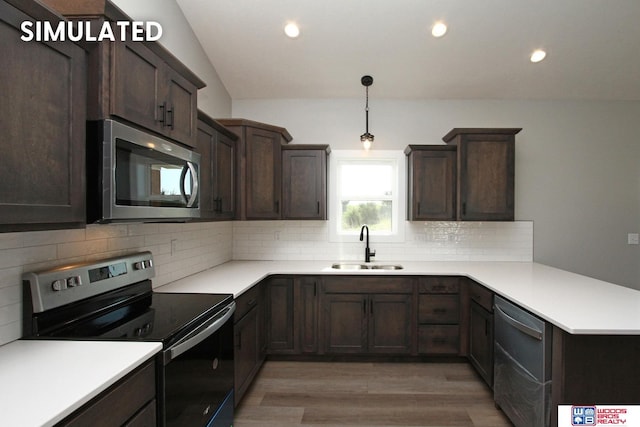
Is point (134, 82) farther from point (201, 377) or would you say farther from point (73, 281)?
point (201, 377)

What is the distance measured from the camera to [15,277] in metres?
1.28

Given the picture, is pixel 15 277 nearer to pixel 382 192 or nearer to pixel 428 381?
pixel 428 381

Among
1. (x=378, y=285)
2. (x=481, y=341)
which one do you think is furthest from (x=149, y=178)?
(x=481, y=341)

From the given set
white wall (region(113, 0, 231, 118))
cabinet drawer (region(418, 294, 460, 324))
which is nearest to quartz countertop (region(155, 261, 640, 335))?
cabinet drawer (region(418, 294, 460, 324))

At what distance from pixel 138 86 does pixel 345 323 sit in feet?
8.03

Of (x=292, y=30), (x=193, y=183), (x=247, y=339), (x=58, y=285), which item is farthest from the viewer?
(x=292, y=30)

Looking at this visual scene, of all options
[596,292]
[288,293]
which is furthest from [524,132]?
[288,293]

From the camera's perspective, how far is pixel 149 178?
4.97 feet

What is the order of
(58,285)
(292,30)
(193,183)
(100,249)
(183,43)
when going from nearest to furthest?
1. (58,285)
2. (100,249)
3. (193,183)
4. (183,43)
5. (292,30)

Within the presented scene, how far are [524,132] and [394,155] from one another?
143 centimetres

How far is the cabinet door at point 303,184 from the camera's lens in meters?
3.27

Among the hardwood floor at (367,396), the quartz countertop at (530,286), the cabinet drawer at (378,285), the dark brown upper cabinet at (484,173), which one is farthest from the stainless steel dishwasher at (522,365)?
the dark brown upper cabinet at (484,173)

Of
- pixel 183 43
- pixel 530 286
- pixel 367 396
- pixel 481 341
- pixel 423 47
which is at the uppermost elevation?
pixel 423 47

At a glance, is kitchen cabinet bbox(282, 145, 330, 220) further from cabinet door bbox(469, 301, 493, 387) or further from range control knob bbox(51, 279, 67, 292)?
range control knob bbox(51, 279, 67, 292)
